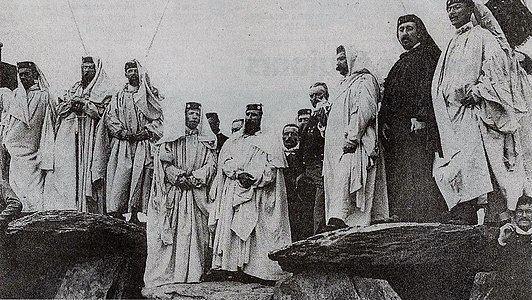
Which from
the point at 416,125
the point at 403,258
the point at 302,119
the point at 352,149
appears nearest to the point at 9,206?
the point at 302,119

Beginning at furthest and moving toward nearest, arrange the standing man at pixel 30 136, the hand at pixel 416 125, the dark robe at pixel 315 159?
the standing man at pixel 30 136, the dark robe at pixel 315 159, the hand at pixel 416 125

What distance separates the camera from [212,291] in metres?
5.64

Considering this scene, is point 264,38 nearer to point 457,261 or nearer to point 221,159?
point 221,159

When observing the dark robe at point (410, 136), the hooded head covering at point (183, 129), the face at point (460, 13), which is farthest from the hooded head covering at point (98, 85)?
the face at point (460, 13)

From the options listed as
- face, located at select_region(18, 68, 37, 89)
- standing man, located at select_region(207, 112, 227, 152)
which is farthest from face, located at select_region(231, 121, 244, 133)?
face, located at select_region(18, 68, 37, 89)

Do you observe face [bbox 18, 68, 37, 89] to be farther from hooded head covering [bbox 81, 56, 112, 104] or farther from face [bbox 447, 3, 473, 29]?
face [bbox 447, 3, 473, 29]

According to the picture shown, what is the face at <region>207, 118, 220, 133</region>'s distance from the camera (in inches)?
232

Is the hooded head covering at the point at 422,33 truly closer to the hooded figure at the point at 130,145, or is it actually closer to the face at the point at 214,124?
the face at the point at 214,124

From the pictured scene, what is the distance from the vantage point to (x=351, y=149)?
17.9 feet

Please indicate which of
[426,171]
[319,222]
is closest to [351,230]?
[319,222]

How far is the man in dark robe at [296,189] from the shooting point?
18.4 ft

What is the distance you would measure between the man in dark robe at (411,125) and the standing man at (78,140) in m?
2.38

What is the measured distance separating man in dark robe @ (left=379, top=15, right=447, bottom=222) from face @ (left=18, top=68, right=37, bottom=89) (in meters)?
3.01

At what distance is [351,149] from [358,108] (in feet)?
1.05
